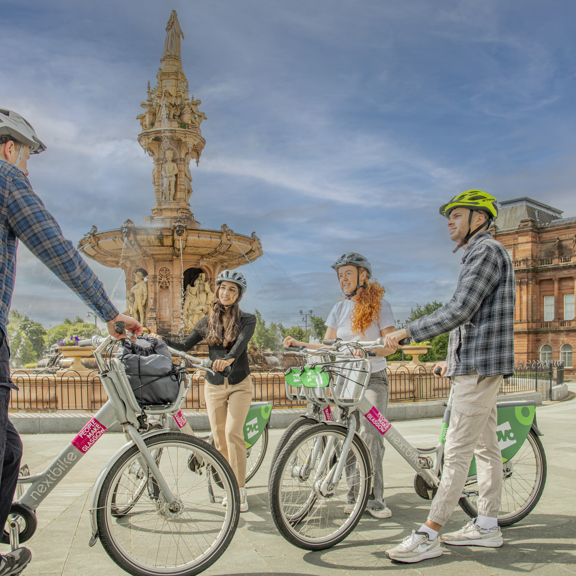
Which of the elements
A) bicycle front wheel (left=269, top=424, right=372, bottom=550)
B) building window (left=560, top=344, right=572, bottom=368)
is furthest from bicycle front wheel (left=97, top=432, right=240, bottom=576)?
building window (left=560, top=344, right=572, bottom=368)

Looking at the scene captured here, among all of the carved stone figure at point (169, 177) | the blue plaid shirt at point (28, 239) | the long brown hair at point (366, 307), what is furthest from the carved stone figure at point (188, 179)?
the blue plaid shirt at point (28, 239)

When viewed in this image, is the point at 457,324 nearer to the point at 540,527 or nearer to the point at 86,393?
the point at 540,527

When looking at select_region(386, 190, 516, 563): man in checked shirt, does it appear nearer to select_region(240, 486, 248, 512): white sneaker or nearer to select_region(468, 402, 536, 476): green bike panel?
select_region(468, 402, 536, 476): green bike panel

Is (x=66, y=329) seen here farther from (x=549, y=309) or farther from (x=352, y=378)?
(x=352, y=378)

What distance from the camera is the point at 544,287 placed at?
57219 millimetres

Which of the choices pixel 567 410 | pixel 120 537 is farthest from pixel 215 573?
pixel 567 410

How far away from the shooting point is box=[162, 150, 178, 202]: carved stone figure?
20.3 meters

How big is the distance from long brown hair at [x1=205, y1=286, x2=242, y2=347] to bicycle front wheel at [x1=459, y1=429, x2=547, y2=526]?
2336mm

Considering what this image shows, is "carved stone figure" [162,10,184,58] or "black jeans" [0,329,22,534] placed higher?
"carved stone figure" [162,10,184,58]

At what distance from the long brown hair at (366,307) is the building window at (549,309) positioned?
57.8m

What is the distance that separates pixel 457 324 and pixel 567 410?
1251cm

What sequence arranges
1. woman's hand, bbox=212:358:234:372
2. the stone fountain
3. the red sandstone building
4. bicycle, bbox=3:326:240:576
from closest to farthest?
bicycle, bbox=3:326:240:576, woman's hand, bbox=212:358:234:372, the stone fountain, the red sandstone building

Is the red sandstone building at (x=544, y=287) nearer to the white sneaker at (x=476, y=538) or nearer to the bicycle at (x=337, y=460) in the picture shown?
the bicycle at (x=337, y=460)

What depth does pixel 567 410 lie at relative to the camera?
14156 mm
